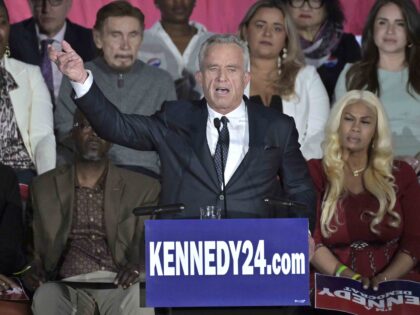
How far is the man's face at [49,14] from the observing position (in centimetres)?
657

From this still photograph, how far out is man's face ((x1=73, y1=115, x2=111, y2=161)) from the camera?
5793mm

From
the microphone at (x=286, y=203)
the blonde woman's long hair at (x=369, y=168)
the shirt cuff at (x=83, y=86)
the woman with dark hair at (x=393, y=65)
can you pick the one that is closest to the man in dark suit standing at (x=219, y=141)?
the shirt cuff at (x=83, y=86)

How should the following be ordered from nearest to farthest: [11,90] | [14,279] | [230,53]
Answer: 1. [230,53]
2. [14,279]
3. [11,90]

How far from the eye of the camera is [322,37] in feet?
22.1

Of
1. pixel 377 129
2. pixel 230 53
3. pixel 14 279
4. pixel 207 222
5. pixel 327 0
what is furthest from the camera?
pixel 327 0

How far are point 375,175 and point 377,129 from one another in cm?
27

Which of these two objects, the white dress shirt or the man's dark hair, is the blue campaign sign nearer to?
the white dress shirt

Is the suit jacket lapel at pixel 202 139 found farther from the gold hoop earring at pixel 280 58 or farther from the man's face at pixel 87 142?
the gold hoop earring at pixel 280 58

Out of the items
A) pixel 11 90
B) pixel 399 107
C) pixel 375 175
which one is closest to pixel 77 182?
pixel 11 90

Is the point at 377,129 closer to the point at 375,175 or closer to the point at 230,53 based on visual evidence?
the point at 375,175

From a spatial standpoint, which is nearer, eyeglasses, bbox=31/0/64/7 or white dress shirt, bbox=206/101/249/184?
white dress shirt, bbox=206/101/249/184

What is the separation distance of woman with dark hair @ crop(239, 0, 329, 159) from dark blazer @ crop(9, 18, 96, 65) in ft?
2.95

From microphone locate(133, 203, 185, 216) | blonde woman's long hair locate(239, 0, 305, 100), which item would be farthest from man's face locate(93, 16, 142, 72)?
microphone locate(133, 203, 185, 216)

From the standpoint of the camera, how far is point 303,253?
385cm
